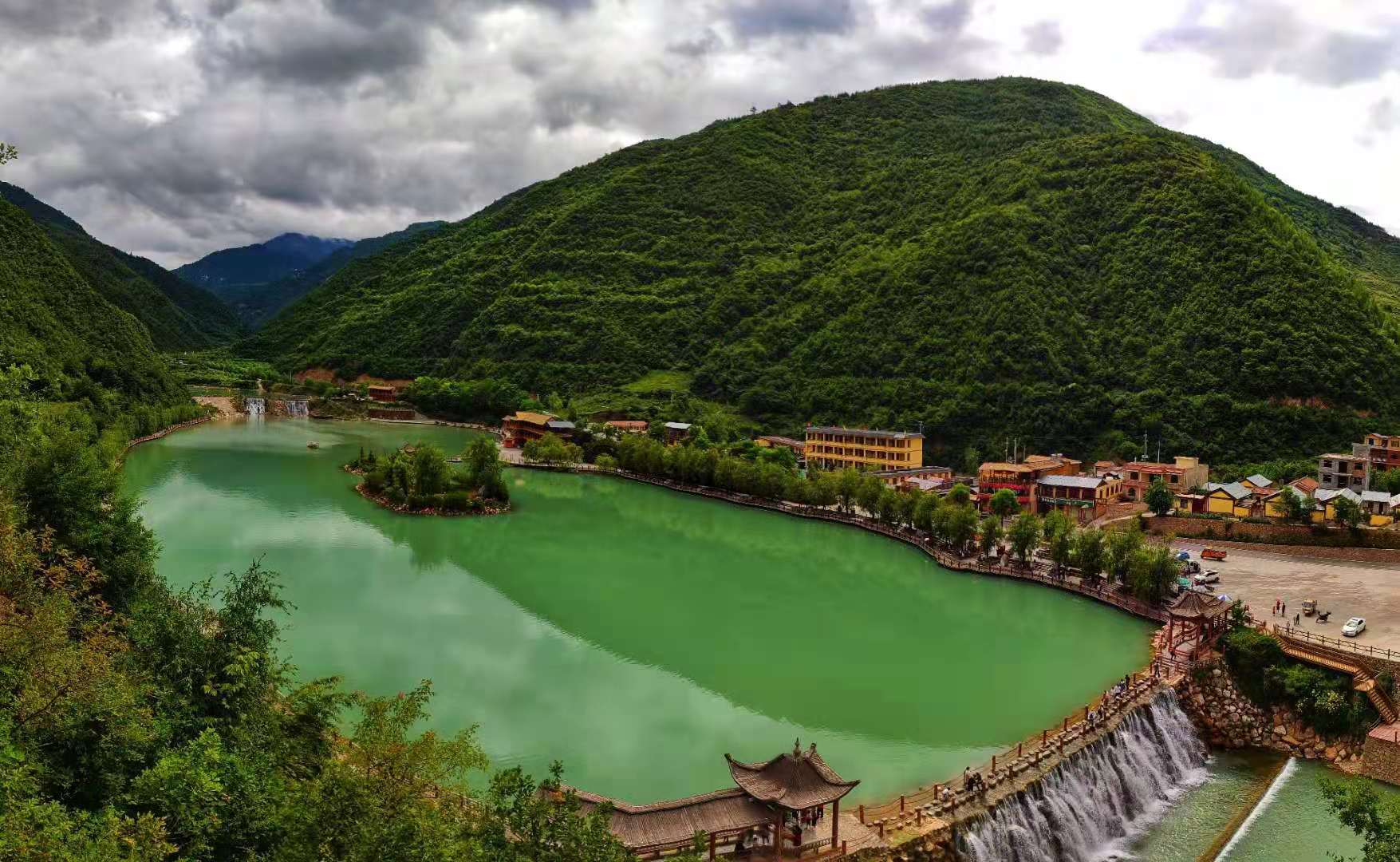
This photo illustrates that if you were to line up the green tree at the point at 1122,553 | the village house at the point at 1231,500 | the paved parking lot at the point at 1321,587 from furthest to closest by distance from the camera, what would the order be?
the village house at the point at 1231,500 → the green tree at the point at 1122,553 → the paved parking lot at the point at 1321,587

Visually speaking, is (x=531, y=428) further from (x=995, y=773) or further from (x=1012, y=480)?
(x=995, y=773)

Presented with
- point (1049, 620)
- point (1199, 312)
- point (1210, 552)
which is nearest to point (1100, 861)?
point (1049, 620)

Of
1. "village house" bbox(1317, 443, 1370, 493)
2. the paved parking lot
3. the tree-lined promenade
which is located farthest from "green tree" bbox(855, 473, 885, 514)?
"village house" bbox(1317, 443, 1370, 493)

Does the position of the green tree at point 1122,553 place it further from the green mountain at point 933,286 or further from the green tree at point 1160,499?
the green mountain at point 933,286

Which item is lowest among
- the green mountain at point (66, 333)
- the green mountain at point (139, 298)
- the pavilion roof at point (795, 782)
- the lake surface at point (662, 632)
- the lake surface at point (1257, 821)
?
the lake surface at point (1257, 821)

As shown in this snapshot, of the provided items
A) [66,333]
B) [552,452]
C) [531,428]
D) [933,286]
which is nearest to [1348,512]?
[933,286]

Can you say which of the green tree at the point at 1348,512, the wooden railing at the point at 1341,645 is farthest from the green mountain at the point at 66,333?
the green tree at the point at 1348,512
